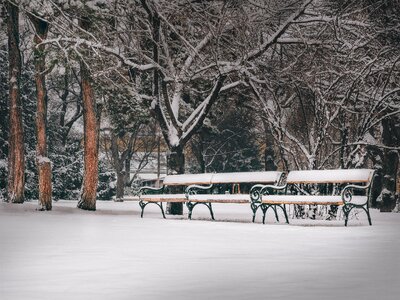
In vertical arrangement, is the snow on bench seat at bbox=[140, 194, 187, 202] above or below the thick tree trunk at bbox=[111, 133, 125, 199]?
below

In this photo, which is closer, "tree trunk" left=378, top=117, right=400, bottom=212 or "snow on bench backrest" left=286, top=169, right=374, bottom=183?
"snow on bench backrest" left=286, top=169, right=374, bottom=183

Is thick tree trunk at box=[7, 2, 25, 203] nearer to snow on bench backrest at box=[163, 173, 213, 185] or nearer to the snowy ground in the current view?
snow on bench backrest at box=[163, 173, 213, 185]

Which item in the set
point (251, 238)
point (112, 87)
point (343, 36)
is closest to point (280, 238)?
point (251, 238)

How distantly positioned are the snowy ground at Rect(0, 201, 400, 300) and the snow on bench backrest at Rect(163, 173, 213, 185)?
5.59 m

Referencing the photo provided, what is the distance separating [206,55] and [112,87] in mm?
4254

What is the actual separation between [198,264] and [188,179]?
1176cm

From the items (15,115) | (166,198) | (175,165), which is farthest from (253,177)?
(15,115)

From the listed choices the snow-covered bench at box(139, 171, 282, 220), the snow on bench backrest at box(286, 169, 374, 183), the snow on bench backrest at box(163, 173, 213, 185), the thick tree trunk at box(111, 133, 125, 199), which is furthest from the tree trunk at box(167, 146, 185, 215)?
the thick tree trunk at box(111, 133, 125, 199)

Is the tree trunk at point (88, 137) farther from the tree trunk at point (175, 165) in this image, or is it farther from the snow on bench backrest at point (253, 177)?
the snow on bench backrest at point (253, 177)

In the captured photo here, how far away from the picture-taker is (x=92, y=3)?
22312mm

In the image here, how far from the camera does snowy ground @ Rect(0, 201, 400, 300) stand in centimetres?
633

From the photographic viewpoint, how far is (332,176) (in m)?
16.5

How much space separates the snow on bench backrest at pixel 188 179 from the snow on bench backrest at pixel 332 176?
2862 millimetres

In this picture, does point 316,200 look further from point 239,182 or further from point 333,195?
point 239,182
